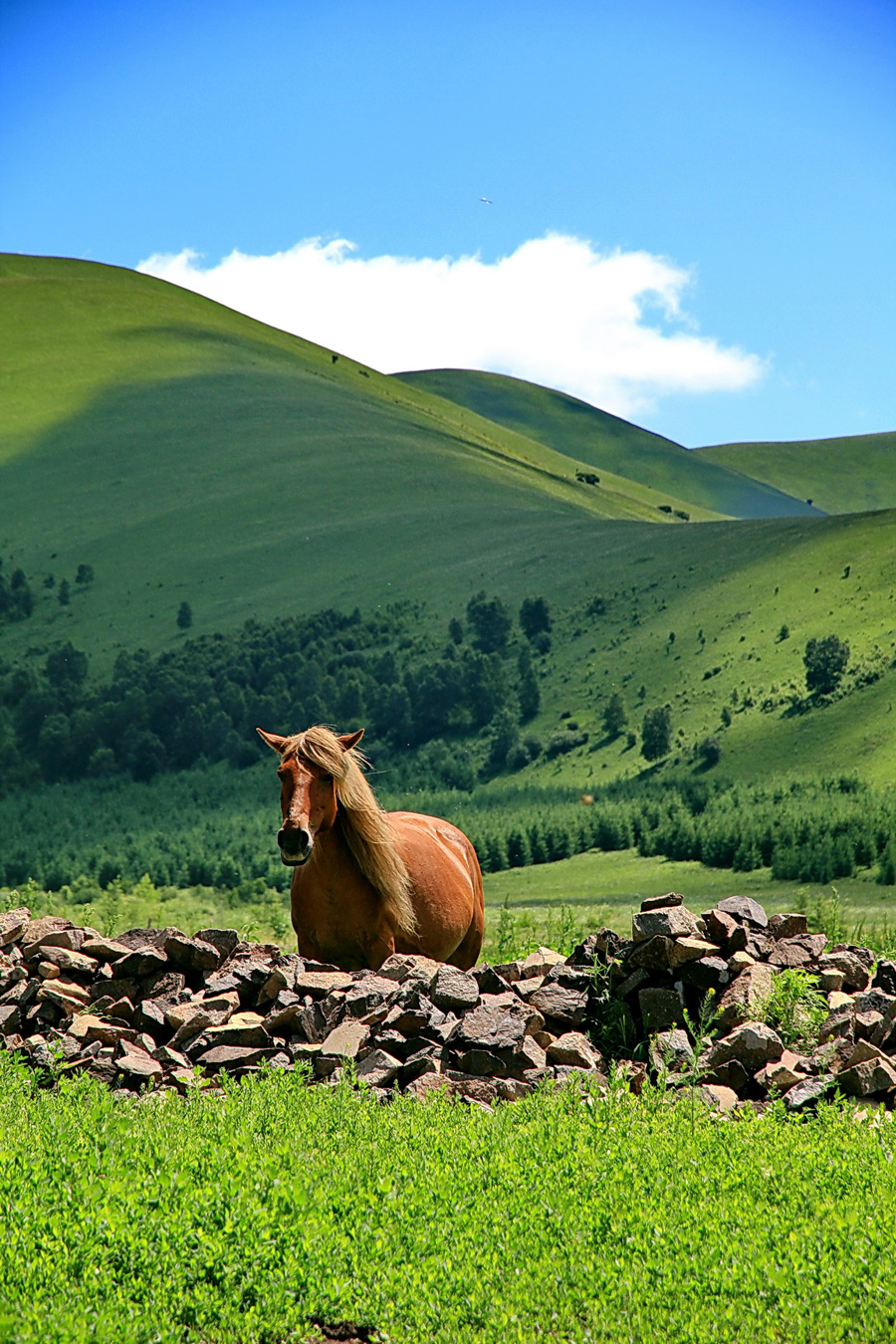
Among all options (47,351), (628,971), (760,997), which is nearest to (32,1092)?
(628,971)

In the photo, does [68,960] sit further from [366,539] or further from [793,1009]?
[366,539]

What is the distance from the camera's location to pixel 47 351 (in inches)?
5448

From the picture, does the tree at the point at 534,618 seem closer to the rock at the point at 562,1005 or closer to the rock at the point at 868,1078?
the rock at the point at 562,1005

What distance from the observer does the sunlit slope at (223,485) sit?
97.6 m

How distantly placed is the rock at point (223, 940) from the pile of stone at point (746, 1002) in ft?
9.87

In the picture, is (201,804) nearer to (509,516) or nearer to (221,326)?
(509,516)

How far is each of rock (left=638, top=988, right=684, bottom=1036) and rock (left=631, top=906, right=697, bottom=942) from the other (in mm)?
407

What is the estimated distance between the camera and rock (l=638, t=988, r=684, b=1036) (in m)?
8.38

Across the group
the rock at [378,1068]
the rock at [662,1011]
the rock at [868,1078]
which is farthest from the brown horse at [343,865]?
the rock at [868,1078]

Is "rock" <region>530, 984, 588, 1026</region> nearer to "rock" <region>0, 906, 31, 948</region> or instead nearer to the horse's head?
the horse's head

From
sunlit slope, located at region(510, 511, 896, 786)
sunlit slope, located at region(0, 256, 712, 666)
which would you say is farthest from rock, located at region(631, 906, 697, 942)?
sunlit slope, located at region(0, 256, 712, 666)

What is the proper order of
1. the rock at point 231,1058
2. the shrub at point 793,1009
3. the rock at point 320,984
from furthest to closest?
the rock at point 320,984, the shrub at point 793,1009, the rock at point 231,1058

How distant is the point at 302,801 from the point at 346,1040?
216 centimetres

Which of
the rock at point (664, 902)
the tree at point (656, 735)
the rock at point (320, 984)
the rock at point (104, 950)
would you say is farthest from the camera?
the tree at point (656, 735)
